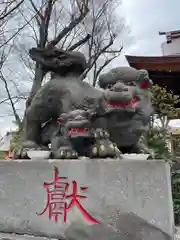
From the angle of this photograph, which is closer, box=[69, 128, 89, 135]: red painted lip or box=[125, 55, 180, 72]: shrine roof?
box=[69, 128, 89, 135]: red painted lip

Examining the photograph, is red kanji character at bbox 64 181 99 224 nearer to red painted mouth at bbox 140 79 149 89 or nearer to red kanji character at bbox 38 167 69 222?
red kanji character at bbox 38 167 69 222

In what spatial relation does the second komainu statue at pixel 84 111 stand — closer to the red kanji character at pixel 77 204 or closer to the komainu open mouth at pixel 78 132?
the komainu open mouth at pixel 78 132

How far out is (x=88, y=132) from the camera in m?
1.86

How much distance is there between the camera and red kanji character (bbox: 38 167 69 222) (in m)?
1.70

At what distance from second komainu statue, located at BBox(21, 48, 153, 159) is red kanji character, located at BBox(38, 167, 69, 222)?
0.50 ft

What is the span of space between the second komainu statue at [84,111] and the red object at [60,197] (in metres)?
0.16

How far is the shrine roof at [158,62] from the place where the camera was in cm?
598

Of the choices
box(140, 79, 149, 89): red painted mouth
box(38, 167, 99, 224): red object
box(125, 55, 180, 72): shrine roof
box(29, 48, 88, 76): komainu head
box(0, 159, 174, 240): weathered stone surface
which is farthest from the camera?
box(125, 55, 180, 72): shrine roof

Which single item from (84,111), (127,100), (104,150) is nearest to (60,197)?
(104,150)

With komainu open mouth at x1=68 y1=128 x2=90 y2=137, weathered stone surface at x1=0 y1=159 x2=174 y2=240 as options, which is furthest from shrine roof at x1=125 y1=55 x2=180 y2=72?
weathered stone surface at x1=0 y1=159 x2=174 y2=240

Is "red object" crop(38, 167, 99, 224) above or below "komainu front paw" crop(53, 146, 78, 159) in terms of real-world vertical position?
below

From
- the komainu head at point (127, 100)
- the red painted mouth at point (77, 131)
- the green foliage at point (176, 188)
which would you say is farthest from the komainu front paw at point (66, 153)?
the green foliage at point (176, 188)

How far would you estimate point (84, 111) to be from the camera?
1.90 m

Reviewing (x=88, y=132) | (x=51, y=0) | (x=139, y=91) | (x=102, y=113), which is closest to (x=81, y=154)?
(x=88, y=132)
